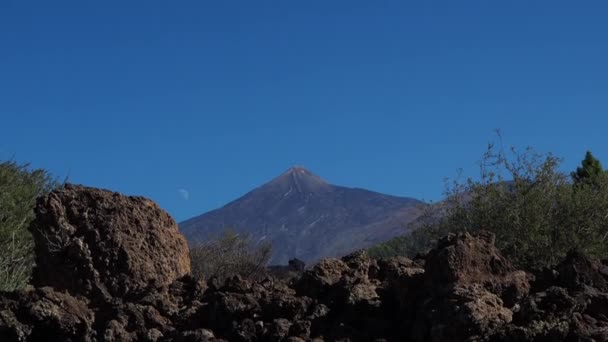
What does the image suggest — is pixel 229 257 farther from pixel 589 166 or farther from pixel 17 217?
pixel 589 166

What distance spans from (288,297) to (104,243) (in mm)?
3064

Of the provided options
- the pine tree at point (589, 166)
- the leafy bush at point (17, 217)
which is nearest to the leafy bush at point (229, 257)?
the leafy bush at point (17, 217)

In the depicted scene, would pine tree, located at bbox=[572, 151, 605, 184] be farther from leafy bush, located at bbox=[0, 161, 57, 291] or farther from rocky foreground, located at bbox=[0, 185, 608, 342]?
rocky foreground, located at bbox=[0, 185, 608, 342]

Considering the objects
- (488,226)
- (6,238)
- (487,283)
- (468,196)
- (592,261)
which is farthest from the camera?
(468,196)

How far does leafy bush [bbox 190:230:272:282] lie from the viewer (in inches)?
1390

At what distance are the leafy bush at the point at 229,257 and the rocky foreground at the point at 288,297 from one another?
21918 mm

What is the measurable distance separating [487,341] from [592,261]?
2.16m

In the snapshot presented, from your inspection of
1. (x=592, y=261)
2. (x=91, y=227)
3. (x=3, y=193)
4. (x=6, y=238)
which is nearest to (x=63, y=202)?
(x=91, y=227)

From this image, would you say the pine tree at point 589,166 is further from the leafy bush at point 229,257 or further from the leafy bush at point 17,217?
the leafy bush at point 17,217

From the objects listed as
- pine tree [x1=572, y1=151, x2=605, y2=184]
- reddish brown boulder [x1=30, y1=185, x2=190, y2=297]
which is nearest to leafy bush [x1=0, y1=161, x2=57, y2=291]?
reddish brown boulder [x1=30, y1=185, x2=190, y2=297]

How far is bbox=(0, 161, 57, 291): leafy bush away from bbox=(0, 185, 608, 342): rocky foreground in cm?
294

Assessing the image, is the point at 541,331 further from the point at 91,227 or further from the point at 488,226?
the point at 488,226

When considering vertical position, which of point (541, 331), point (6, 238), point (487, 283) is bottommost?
point (541, 331)

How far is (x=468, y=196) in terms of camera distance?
27.0 metres
